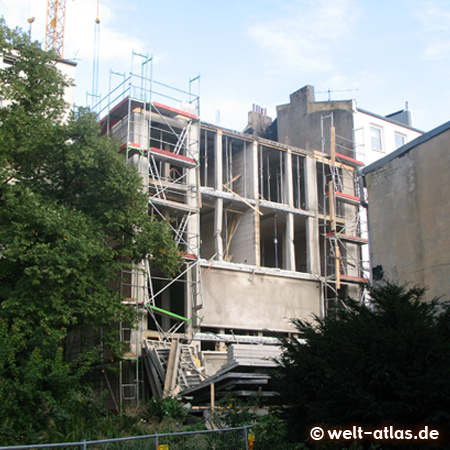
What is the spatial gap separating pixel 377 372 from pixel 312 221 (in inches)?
1120

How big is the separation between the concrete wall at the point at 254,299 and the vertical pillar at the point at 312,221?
1.25 m

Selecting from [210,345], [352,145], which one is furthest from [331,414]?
[352,145]

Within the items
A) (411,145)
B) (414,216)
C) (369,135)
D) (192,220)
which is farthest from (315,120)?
(414,216)

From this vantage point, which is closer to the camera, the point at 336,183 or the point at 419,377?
the point at 419,377

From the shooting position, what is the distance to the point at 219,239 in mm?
33750

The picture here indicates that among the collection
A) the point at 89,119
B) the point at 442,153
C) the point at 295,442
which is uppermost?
the point at 89,119

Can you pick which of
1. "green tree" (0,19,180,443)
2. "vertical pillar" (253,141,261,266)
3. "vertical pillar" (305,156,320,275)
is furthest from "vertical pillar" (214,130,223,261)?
"green tree" (0,19,180,443)

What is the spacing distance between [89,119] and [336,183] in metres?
20.9

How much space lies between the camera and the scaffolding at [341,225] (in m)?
36.9

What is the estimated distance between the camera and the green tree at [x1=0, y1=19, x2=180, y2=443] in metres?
19.1

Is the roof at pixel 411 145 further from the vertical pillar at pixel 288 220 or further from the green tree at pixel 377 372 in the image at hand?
the vertical pillar at pixel 288 220

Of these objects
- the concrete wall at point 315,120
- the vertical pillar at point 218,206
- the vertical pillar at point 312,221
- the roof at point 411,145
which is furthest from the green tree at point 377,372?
the concrete wall at point 315,120

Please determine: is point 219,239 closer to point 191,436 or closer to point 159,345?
point 159,345

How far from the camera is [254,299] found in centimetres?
3325
